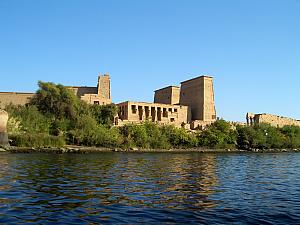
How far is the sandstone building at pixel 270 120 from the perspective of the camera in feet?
257

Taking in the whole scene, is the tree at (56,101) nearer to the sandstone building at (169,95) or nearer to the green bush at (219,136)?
the green bush at (219,136)

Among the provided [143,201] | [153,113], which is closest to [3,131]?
[153,113]

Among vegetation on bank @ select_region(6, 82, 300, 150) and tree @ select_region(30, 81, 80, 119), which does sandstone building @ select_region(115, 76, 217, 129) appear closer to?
vegetation on bank @ select_region(6, 82, 300, 150)

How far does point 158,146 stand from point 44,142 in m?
19.3

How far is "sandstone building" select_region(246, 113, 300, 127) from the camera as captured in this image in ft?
257

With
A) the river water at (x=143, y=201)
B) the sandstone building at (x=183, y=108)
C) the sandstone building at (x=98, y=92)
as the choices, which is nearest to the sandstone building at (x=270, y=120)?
the sandstone building at (x=183, y=108)

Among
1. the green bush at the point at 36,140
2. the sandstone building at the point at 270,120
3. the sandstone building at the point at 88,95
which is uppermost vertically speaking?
the sandstone building at the point at 88,95

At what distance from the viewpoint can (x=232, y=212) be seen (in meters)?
9.98

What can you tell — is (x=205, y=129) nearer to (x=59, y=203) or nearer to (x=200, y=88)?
(x=200, y=88)

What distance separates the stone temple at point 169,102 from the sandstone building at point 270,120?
12431 millimetres

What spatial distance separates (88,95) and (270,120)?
42767 mm

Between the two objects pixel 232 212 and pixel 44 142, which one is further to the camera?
pixel 44 142

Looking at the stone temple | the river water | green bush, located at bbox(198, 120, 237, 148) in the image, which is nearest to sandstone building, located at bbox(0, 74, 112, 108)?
the stone temple

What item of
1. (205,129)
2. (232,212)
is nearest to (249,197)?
(232,212)
